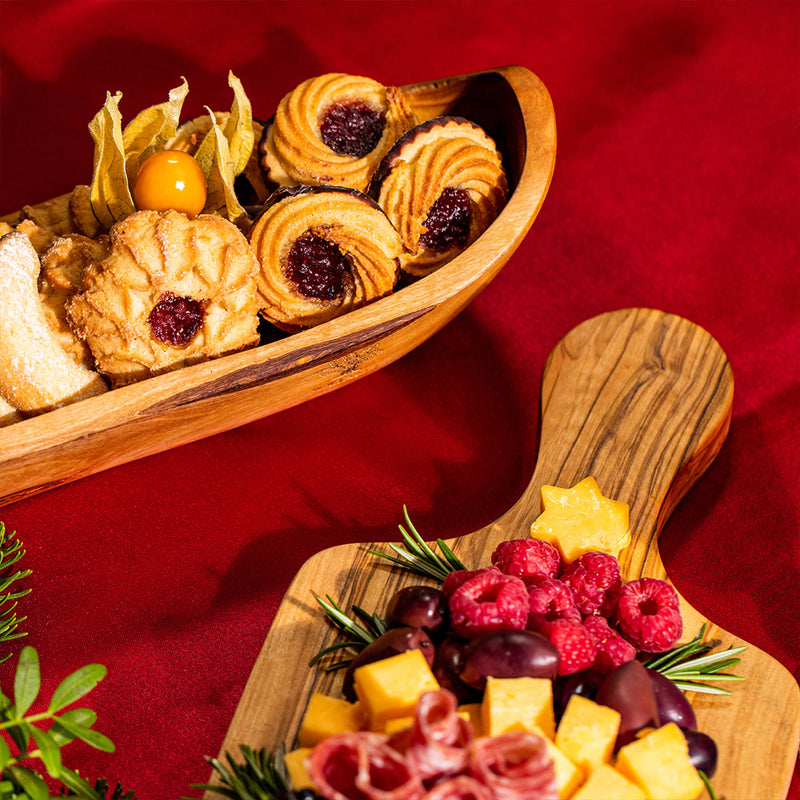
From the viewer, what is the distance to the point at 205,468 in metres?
1.60

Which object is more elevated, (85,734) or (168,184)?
(168,184)

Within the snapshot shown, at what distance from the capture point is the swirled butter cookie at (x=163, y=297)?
4.38 ft

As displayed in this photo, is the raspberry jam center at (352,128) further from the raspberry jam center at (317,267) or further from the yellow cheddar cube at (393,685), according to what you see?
the yellow cheddar cube at (393,685)

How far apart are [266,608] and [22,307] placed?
1.89 ft

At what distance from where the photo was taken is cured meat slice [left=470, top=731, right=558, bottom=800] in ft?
2.80

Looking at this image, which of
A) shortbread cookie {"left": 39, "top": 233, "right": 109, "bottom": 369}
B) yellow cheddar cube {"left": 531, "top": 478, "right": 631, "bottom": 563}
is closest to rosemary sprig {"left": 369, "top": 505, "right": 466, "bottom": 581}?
yellow cheddar cube {"left": 531, "top": 478, "right": 631, "bottom": 563}

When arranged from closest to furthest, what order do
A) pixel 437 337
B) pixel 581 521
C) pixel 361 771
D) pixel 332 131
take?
pixel 361 771 → pixel 581 521 → pixel 332 131 → pixel 437 337

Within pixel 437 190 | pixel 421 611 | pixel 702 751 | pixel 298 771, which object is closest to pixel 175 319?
pixel 437 190

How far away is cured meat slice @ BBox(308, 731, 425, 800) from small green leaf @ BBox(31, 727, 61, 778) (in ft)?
0.90

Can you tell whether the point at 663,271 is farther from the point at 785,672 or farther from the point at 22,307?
the point at 22,307

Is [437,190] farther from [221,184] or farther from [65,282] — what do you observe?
[65,282]

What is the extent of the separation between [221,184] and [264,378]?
0.43 m

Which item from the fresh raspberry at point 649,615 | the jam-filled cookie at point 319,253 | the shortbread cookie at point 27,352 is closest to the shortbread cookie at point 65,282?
the shortbread cookie at point 27,352

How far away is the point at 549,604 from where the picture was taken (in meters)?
1.14
